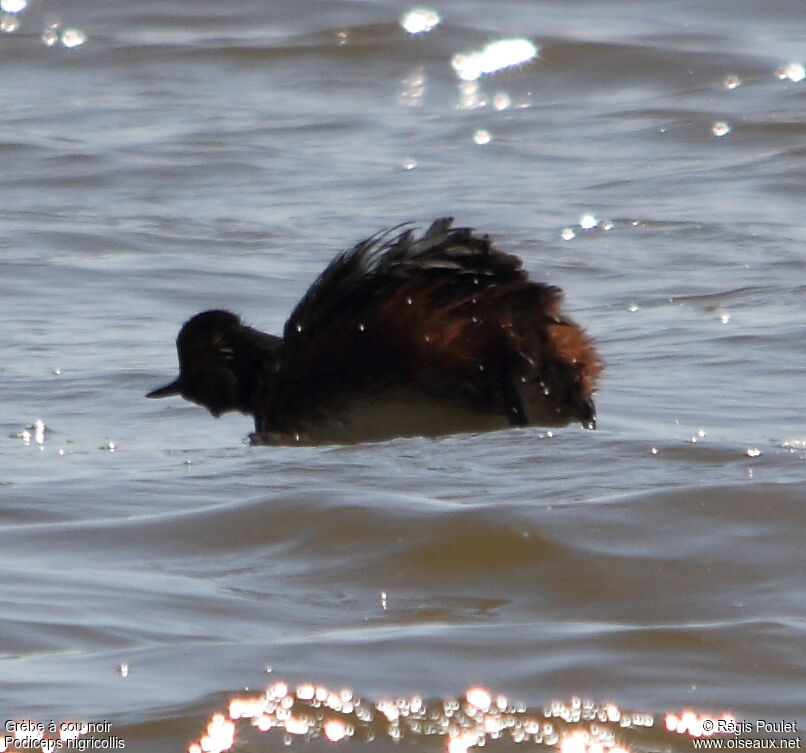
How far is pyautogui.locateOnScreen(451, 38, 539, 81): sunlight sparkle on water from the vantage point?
1750 centimetres

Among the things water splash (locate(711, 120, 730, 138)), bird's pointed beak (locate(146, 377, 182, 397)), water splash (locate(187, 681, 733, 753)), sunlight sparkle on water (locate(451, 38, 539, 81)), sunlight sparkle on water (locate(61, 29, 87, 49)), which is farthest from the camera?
sunlight sparkle on water (locate(61, 29, 87, 49))

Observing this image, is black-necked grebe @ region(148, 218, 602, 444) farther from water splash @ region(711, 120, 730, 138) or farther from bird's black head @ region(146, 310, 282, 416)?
water splash @ region(711, 120, 730, 138)

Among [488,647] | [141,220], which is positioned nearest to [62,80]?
[141,220]

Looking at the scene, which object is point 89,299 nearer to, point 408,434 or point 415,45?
point 408,434

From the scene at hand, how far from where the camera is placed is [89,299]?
410 inches

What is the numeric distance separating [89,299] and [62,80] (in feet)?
24.2

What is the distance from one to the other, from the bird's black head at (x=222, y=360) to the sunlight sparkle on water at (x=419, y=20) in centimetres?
1064

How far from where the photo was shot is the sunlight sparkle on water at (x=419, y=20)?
61.3 feet

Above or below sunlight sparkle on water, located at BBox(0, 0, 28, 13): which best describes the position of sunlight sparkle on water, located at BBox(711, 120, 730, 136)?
below

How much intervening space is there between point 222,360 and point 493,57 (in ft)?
32.8

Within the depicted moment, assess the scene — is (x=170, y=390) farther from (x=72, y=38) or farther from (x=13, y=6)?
(x=13, y=6)

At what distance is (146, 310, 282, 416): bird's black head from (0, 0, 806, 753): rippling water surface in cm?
19

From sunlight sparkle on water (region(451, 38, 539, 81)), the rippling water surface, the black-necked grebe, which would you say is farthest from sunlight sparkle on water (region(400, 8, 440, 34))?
the black-necked grebe

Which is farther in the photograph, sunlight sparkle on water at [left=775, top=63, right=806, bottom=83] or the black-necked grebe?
sunlight sparkle on water at [left=775, top=63, right=806, bottom=83]
